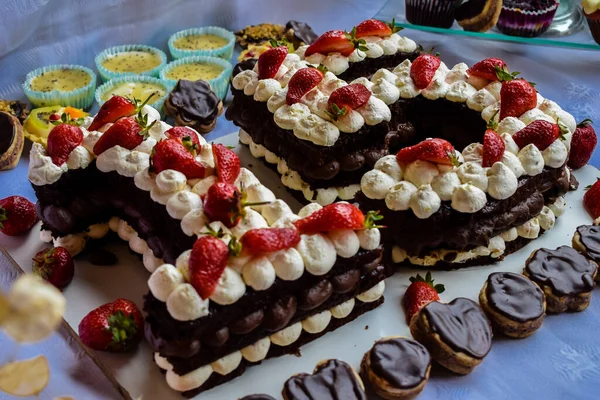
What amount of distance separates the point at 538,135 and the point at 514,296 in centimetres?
93

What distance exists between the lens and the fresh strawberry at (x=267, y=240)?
299 centimetres

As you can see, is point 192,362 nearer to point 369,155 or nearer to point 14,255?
point 14,255

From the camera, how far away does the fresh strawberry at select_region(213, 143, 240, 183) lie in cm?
343

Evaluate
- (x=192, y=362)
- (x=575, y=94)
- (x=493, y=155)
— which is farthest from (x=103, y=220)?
(x=575, y=94)

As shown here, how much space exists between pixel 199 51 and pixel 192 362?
335 centimetres

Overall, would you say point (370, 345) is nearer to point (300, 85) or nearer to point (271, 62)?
point (300, 85)

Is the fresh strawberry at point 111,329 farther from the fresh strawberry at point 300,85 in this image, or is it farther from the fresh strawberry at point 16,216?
the fresh strawberry at point 300,85

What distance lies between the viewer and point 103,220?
388cm

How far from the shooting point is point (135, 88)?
17.2 feet

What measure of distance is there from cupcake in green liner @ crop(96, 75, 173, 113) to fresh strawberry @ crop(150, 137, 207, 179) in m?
1.65

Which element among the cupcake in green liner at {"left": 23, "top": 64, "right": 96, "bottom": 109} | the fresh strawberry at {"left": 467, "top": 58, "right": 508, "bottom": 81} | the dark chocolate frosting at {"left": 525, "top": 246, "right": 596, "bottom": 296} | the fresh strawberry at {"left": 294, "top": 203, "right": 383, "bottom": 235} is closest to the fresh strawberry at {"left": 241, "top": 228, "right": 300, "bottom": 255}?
the fresh strawberry at {"left": 294, "top": 203, "right": 383, "bottom": 235}

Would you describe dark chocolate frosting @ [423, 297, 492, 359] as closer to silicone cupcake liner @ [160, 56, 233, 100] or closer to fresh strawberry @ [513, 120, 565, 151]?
fresh strawberry @ [513, 120, 565, 151]

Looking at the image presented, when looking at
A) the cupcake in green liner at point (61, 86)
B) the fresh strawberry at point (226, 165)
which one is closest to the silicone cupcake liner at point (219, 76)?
the cupcake in green liner at point (61, 86)

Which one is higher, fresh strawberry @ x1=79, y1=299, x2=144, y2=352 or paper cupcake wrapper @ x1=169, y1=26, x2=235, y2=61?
fresh strawberry @ x1=79, y1=299, x2=144, y2=352
